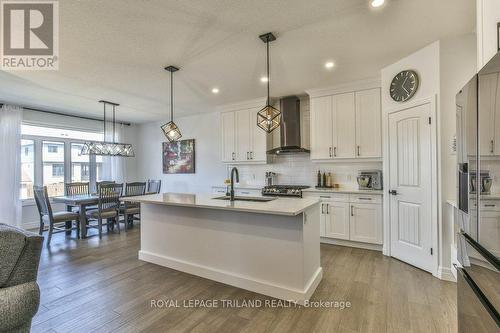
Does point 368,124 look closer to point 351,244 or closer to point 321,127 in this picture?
point 321,127

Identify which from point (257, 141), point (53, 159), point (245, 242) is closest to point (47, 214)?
point (53, 159)

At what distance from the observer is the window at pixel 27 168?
16.8 feet

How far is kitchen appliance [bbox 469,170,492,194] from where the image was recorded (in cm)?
106

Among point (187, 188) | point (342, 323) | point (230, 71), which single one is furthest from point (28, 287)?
point (187, 188)

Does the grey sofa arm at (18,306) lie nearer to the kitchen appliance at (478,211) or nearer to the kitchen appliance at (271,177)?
the kitchen appliance at (478,211)

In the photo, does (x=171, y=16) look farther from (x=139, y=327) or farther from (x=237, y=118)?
(x=237, y=118)

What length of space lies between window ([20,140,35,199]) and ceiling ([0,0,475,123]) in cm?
134

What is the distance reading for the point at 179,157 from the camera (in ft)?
21.3

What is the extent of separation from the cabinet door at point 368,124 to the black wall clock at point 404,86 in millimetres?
479

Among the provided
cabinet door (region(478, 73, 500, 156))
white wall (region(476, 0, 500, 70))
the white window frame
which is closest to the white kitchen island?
cabinet door (region(478, 73, 500, 156))

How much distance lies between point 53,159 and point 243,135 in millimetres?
4536

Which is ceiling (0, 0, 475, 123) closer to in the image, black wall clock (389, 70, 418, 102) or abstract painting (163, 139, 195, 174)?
black wall clock (389, 70, 418, 102)

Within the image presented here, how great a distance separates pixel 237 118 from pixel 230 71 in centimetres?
176

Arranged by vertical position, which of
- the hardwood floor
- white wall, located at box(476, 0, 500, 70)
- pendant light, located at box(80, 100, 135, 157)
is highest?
white wall, located at box(476, 0, 500, 70)
